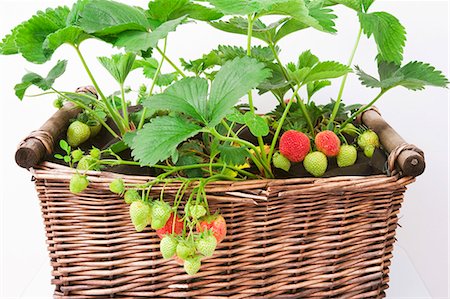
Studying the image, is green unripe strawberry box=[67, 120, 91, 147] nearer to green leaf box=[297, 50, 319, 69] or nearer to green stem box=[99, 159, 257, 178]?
green stem box=[99, 159, 257, 178]

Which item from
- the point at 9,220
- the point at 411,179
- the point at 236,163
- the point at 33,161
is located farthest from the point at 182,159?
the point at 9,220

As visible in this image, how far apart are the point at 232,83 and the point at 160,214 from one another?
182 mm

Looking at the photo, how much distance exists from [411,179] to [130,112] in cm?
47

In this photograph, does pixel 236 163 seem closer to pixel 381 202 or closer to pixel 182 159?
pixel 182 159

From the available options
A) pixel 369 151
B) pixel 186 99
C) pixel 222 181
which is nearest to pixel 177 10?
pixel 186 99

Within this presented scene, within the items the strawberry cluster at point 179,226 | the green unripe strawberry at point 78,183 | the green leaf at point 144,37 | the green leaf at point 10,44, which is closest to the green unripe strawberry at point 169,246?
the strawberry cluster at point 179,226

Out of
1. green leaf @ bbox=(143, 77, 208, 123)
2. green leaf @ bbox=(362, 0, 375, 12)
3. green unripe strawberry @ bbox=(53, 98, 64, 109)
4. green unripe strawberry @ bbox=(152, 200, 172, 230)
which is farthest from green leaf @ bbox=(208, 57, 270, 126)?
green unripe strawberry @ bbox=(53, 98, 64, 109)

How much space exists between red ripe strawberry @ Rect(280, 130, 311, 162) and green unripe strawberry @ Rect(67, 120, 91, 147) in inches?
11.9

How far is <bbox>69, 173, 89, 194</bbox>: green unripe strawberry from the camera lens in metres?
0.95

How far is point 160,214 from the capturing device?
921mm

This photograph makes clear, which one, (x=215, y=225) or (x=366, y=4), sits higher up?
(x=366, y=4)

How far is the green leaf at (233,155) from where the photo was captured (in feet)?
3.19

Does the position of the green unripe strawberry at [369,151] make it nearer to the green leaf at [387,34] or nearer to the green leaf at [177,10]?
the green leaf at [387,34]

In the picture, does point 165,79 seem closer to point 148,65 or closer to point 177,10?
point 148,65
